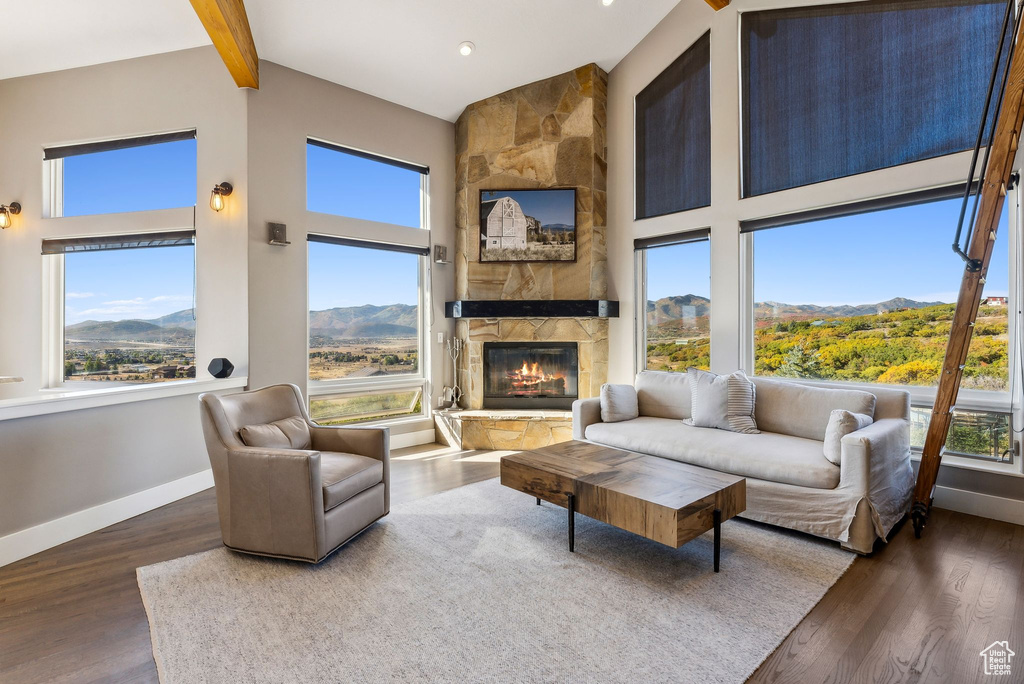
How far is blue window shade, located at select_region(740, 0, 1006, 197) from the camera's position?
10.7ft

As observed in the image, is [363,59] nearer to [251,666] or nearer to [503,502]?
[503,502]

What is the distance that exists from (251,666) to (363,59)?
14.8ft

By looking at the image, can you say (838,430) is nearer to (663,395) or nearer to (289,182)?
(663,395)

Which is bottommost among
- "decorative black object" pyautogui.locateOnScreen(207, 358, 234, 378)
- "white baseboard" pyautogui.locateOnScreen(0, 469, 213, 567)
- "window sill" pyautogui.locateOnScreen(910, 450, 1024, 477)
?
"white baseboard" pyautogui.locateOnScreen(0, 469, 213, 567)

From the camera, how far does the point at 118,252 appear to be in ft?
14.9

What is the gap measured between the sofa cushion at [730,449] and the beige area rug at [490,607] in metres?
0.37

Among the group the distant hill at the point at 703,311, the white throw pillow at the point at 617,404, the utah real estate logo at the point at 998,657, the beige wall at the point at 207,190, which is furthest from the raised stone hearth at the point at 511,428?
the utah real estate logo at the point at 998,657

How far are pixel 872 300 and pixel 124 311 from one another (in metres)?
6.28

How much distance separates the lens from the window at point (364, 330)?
480 centimetres

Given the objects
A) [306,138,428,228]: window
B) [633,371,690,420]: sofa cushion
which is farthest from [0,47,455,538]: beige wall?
[633,371,690,420]: sofa cushion

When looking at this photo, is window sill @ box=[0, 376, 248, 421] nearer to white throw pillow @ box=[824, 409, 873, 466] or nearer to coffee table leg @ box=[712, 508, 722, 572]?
coffee table leg @ box=[712, 508, 722, 572]

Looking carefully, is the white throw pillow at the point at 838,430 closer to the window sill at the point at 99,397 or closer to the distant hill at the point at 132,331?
the window sill at the point at 99,397

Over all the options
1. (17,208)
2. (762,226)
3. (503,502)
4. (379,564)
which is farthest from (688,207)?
(17,208)

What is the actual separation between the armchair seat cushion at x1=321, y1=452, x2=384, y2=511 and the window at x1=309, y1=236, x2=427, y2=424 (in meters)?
1.87
